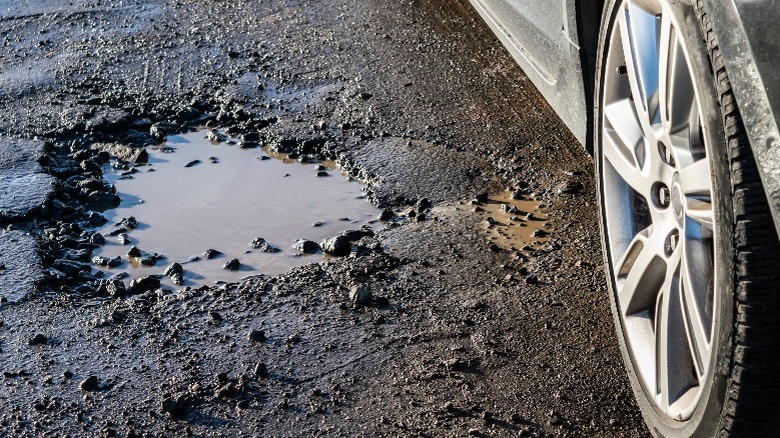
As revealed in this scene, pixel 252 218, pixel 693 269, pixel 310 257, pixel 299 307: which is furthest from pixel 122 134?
pixel 693 269

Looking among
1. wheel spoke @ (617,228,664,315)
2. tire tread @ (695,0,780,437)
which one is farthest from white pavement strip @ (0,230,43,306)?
tire tread @ (695,0,780,437)

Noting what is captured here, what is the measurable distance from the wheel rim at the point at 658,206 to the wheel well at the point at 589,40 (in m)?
0.26

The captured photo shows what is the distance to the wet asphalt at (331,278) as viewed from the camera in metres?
2.83

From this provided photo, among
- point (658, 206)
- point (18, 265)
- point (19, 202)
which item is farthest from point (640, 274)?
point (19, 202)

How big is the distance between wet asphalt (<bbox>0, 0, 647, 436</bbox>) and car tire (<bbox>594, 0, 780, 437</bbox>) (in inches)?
13.5

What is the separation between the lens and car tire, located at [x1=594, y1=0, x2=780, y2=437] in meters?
1.94

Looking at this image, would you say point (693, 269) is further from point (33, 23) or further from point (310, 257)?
point (33, 23)

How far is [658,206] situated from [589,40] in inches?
30.1

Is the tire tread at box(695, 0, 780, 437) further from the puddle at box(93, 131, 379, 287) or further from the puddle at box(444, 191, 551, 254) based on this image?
the puddle at box(93, 131, 379, 287)

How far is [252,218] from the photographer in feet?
13.2

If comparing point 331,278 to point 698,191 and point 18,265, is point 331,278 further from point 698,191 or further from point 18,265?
point 698,191

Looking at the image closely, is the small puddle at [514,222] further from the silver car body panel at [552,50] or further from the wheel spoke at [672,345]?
the wheel spoke at [672,345]

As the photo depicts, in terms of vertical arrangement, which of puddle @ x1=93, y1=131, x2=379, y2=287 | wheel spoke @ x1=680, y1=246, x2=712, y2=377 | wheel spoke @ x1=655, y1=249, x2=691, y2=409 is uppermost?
wheel spoke @ x1=680, y1=246, x2=712, y2=377

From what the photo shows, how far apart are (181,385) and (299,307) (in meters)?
0.54
